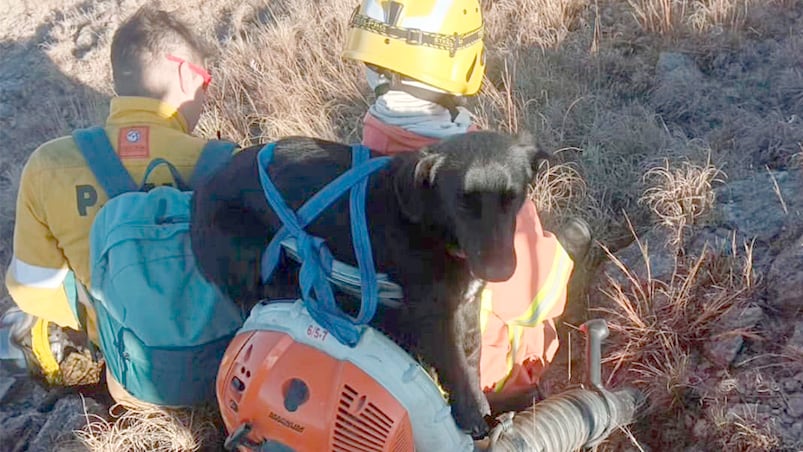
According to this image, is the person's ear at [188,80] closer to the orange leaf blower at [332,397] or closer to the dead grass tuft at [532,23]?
the orange leaf blower at [332,397]

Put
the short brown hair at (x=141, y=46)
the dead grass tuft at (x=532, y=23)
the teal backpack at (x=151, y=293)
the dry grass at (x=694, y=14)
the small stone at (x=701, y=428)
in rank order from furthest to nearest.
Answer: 1. the dead grass tuft at (x=532, y=23)
2. the dry grass at (x=694, y=14)
3. the short brown hair at (x=141, y=46)
4. the teal backpack at (x=151, y=293)
5. the small stone at (x=701, y=428)

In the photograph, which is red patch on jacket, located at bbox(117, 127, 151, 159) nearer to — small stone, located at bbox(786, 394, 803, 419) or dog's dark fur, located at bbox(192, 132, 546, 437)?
dog's dark fur, located at bbox(192, 132, 546, 437)

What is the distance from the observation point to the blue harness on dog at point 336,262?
183 cm

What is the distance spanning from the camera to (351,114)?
4152 millimetres

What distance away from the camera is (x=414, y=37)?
8.10 feet

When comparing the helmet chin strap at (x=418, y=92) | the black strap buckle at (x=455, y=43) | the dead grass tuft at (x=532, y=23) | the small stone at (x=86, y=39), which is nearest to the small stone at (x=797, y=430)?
the helmet chin strap at (x=418, y=92)

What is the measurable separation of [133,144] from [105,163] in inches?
Answer: 4.3

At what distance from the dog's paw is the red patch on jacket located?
135 centimetres

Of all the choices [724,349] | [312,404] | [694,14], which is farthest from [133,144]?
[694,14]

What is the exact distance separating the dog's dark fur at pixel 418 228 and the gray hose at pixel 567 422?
3.3 inches

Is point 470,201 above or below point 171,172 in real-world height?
above

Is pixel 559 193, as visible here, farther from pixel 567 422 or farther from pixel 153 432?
pixel 153 432

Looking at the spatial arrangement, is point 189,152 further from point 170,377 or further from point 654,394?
point 654,394

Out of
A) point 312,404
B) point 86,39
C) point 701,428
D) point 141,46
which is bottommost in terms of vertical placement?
point 86,39
